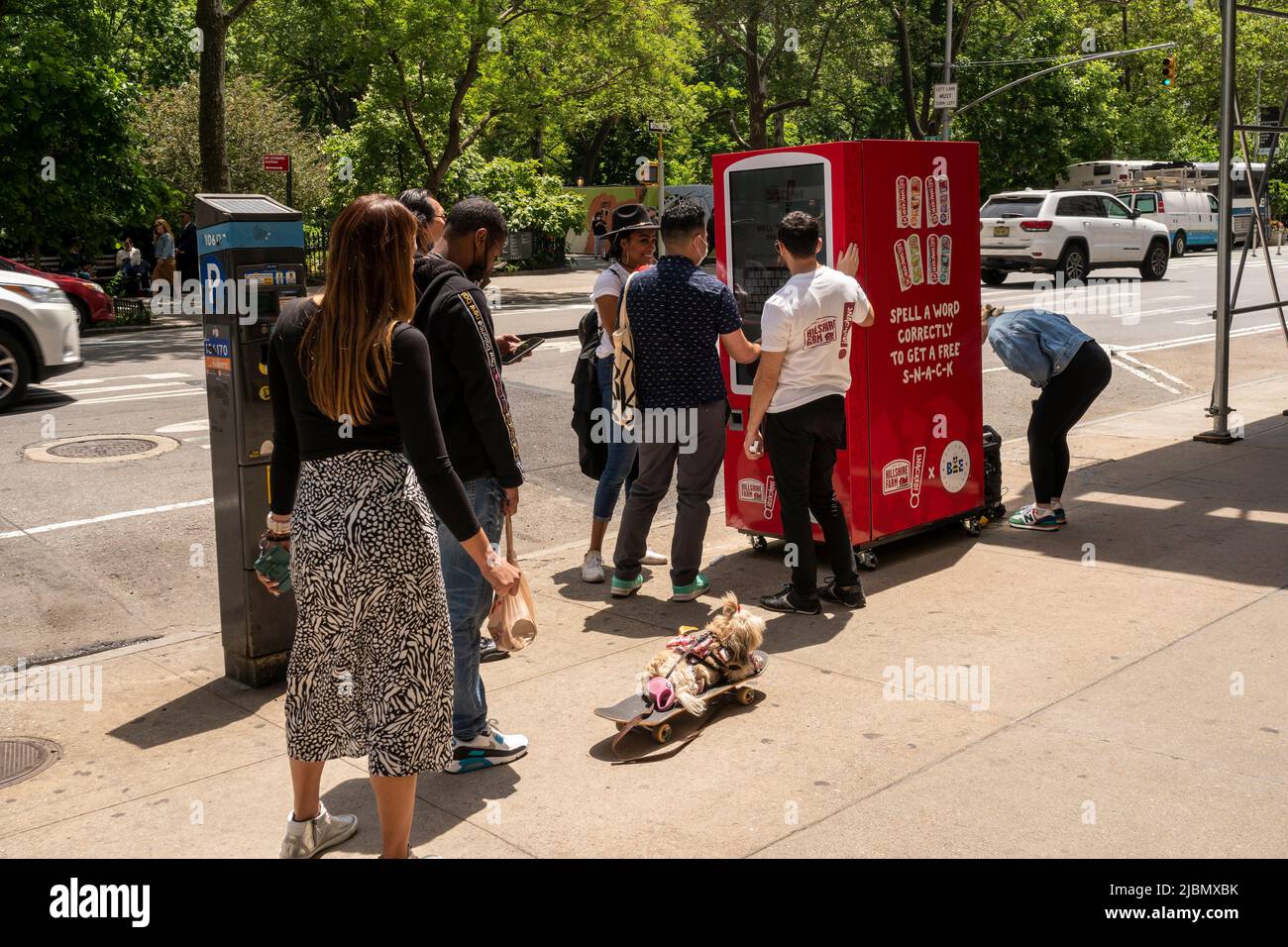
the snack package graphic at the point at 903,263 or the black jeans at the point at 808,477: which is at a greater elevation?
the snack package graphic at the point at 903,263

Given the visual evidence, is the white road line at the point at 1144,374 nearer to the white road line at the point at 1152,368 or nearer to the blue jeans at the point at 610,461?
the white road line at the point at 1152,368

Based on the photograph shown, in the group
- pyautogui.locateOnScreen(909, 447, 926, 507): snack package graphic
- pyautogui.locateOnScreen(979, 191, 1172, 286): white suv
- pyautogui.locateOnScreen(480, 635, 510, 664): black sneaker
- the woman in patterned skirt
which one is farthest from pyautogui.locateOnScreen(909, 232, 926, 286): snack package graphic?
pyautogui.locateOnScreen(979, 191, 1172, 286): white suv

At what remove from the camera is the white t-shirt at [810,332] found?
5.72m

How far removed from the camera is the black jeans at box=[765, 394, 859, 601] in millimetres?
5816

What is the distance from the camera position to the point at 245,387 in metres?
5.02

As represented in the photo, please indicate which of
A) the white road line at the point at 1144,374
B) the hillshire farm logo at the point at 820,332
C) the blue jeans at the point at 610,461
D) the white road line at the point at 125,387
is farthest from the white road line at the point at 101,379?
the white road line at the point at 1144,374

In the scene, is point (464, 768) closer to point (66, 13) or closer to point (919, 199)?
point (919, 199)

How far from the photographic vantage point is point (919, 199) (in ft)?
21.7

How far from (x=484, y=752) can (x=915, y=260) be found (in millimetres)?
3677

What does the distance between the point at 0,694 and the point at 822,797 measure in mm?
3472

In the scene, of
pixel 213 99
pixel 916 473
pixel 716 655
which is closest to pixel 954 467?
pixel 916 473

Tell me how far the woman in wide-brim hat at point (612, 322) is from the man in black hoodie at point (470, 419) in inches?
80.0

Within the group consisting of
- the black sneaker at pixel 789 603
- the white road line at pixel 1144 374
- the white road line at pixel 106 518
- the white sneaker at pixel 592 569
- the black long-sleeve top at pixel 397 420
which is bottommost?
the black sneaker at pixel 789 603

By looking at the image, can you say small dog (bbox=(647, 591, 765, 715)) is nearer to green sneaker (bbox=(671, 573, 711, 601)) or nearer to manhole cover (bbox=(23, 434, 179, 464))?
green sneaker (bbox=(671, 573, 711, 601))
